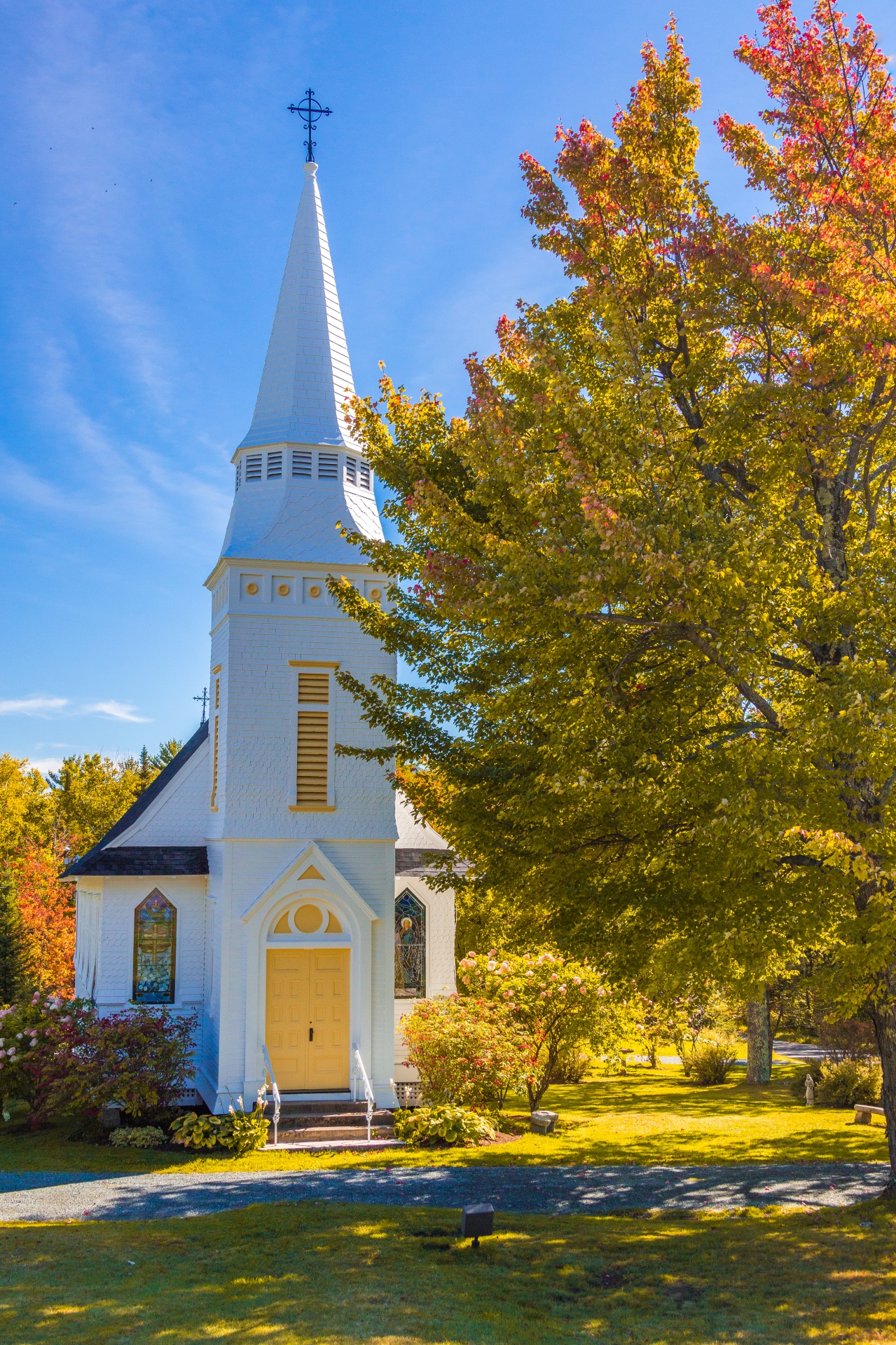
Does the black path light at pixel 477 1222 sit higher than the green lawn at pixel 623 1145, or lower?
higher

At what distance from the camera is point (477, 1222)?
9367 mm

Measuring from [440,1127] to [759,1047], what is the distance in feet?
38.2

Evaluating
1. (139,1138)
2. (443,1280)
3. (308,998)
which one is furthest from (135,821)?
(443,1280)

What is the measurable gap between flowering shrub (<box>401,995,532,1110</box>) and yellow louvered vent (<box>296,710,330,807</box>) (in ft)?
13.6

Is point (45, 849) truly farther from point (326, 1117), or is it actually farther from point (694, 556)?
point (694, 556)

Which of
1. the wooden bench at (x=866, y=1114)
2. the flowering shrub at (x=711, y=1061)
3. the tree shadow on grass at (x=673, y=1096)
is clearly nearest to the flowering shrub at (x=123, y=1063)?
the tree shadow on grass at (x=673, y=1096)

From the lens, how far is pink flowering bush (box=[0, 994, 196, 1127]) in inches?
597

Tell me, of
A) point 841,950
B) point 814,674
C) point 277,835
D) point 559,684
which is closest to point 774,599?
point 814,674

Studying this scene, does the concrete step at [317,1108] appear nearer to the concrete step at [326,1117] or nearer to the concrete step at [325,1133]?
the concrete step at [326,1117]

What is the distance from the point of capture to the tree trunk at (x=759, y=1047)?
77.5 feet

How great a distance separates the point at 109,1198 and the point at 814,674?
10.5m

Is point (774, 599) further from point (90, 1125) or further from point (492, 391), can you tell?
point (90, 1125)

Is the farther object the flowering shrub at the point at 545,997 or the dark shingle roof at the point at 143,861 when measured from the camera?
the dark shingle roof at the point at 143,861

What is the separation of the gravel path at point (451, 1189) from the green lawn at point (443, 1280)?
715 mm
